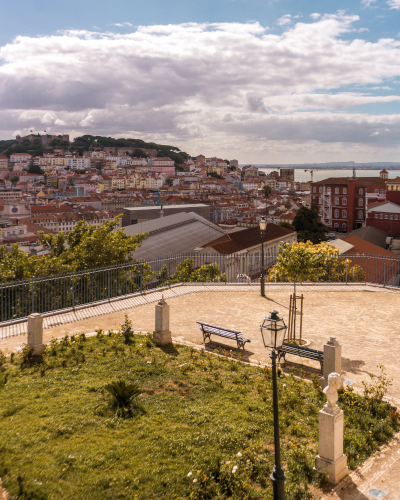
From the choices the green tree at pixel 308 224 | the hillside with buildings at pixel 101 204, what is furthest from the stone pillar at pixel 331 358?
the green tree at pixel 308 224

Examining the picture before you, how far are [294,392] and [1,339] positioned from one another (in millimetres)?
A: 7811

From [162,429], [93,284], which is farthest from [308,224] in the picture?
[162,429]

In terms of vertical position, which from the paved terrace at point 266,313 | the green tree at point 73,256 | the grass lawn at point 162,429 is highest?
the green tree at point 73,256

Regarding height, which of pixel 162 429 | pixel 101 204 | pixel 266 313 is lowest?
pixel 162 429

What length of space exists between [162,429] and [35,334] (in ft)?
15.0

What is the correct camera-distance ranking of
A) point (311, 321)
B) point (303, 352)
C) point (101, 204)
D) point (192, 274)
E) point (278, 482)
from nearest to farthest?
point (278, 482) < point (303, 352) < point (311, 321) < point (192, 274) < point (101, 204)

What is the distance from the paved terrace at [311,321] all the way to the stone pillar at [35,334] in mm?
1149

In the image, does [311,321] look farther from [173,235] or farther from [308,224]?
[308,224]

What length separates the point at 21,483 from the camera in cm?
554

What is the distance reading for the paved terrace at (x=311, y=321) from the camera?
6.35 m

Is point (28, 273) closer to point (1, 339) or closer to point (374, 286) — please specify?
point (1, 339)

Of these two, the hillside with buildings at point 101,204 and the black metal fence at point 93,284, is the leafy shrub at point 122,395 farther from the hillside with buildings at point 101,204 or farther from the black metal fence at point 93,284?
the hillside with buildings at point 101,204

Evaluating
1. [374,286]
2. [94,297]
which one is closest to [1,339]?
[94,297]

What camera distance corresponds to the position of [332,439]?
5.59m
